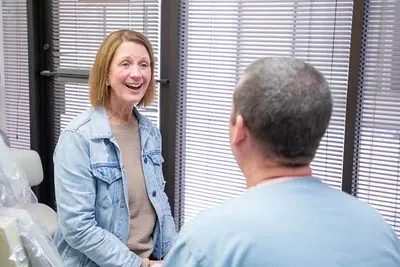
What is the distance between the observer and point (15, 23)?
3172 millimetres

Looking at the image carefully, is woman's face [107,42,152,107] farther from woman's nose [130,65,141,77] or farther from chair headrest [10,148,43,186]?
chair headrest [10,148,43,186]

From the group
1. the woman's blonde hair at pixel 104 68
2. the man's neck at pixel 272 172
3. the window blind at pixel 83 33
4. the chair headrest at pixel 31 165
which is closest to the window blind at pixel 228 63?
the window blind at pixel 83 33

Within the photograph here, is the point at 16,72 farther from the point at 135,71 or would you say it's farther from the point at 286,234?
the point at 286,234

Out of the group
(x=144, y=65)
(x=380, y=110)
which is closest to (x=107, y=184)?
(x=144, y=65)

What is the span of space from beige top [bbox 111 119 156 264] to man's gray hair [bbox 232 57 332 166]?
94cm

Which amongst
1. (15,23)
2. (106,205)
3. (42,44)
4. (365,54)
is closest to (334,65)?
(365,54)

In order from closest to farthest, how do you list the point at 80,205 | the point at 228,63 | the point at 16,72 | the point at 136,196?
the point at 80,205 → the point at 136,196 → the point at 228,63 → the point at 16,72

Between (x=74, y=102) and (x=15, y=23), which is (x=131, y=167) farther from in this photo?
(x=15, y=23)

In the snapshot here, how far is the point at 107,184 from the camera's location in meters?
1.69

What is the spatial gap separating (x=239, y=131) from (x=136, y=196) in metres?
0.95

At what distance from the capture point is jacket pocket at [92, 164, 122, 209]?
1.68 meters

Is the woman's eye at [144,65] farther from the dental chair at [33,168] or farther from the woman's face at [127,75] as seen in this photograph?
the dental chair at [33,168]

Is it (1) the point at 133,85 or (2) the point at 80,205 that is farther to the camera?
(1) the point at 133,85

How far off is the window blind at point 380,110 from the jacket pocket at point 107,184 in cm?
116
